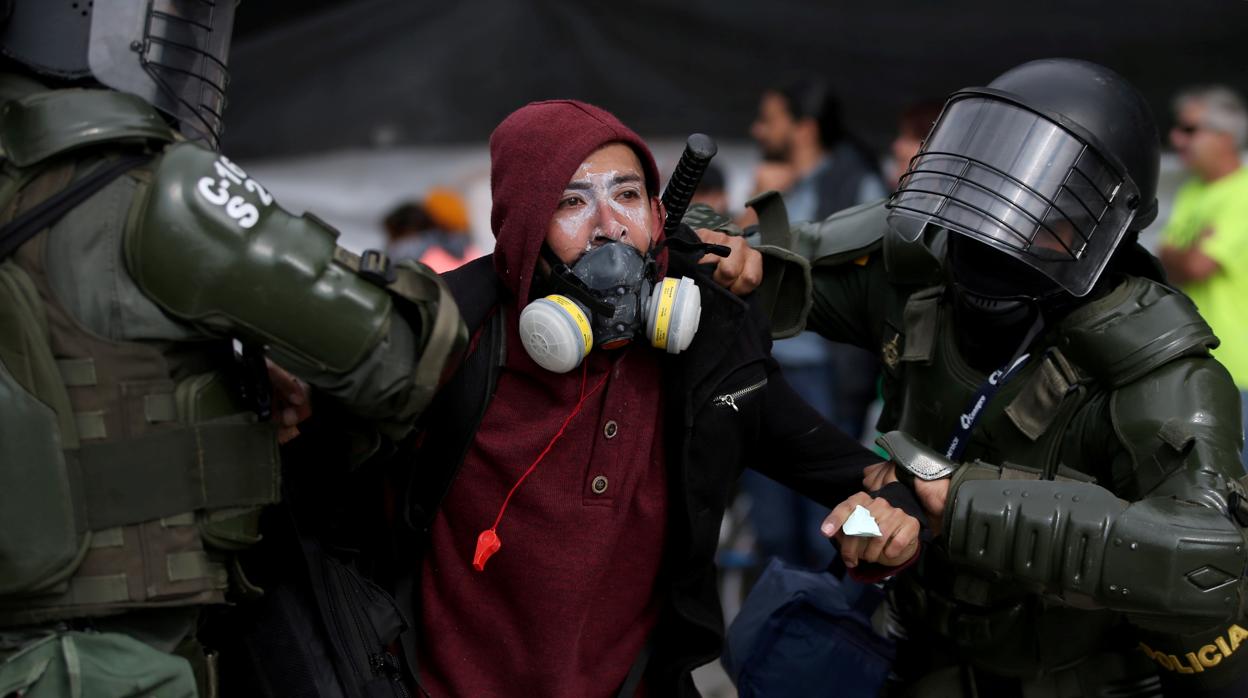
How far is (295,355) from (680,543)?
1006mm

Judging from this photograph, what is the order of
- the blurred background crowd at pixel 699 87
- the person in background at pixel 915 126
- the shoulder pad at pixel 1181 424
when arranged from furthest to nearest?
the blurred background crowd at pixel 699 87
the person in background at pixel 915 126
the shoulder pad at pixel 1181 424

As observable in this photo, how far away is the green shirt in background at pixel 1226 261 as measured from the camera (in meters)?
5.29

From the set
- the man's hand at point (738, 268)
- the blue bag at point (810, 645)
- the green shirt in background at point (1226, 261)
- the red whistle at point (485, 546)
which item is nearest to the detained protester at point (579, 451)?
the red whistle at point (485, 546)

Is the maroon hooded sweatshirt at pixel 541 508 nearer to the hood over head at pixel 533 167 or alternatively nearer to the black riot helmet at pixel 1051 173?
the hood over head at pixel 533 167

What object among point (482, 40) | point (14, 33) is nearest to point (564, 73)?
point (482, 40)

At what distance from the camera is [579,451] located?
9.56 feet

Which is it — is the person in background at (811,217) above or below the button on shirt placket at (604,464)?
below

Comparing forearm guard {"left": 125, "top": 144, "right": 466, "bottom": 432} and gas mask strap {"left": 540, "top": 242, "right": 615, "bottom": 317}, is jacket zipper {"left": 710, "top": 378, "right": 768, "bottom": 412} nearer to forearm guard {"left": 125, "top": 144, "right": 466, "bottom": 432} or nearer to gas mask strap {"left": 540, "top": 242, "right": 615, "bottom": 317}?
gas mask strap {"left": 540, "top": 242, "right": 615, "bottom": 317}

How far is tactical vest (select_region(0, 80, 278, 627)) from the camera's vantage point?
7.50ft

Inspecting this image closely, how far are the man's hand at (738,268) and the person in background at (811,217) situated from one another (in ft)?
9.72

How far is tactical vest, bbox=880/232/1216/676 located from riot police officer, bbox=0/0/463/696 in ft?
4.58

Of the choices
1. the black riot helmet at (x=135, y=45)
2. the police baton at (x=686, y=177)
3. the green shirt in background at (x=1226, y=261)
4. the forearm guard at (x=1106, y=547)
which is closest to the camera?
the black riot helmet at (x=135, y=45)

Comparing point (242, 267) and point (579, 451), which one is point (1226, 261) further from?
point (242, 267)

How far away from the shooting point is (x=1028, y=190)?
10.1 ft
